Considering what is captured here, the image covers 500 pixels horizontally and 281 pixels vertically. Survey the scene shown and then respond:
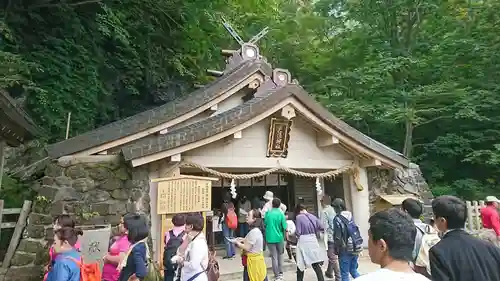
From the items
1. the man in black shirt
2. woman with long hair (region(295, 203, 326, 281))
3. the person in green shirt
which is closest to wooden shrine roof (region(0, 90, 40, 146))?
the person in green shirt

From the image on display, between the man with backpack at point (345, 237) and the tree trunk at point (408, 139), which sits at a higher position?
the tree trunk at point (408, 139)

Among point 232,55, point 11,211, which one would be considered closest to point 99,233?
point 11,211

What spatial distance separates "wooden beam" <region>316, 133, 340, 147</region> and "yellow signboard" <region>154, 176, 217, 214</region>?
4.38m

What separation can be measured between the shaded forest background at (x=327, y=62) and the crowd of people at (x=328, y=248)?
839 centimetres

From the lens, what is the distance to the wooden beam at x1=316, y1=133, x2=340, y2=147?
436 inches

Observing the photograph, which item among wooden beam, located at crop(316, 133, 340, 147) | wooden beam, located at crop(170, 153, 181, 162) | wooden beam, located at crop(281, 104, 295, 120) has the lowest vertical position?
wooden beam, located at crop(170, 153, 181, 162)

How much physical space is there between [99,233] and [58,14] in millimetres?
9177

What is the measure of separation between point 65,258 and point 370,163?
9.36 metres

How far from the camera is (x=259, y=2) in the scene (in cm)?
1989

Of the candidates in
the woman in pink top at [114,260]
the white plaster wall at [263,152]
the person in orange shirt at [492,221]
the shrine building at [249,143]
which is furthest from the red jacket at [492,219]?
the woman in pink top at [114,260]

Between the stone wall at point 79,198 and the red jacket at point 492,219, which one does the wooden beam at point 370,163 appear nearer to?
the red jacket at point 492,219

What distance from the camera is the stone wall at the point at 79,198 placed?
8305 mm

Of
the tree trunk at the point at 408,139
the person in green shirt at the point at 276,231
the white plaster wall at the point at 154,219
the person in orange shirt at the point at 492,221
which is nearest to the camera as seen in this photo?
the person in green shirt at the point at 276,231

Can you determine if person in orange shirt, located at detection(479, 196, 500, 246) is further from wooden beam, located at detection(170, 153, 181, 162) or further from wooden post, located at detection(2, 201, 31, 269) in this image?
wooden post, located at detection(2, 201, 31, 269)
